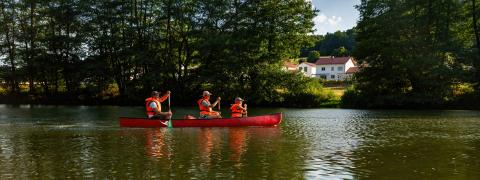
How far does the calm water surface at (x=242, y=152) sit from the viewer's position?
48.2ft

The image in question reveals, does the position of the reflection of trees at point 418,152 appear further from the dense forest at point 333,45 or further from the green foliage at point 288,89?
the dense forest at point 333,45

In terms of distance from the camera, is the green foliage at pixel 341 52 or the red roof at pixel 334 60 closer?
the red roof at pixel 334 60

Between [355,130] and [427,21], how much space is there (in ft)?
94.7

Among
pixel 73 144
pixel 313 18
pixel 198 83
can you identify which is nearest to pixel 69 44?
pixel 198 83

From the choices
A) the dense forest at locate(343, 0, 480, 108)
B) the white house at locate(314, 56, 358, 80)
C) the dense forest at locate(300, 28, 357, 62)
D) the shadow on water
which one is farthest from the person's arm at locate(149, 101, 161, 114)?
the dense forest at locate(300, 28, 357, 62)

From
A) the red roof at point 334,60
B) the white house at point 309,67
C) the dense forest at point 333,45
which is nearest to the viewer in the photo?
the red roof at point 334,60

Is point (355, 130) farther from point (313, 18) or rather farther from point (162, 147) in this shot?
point (313, 18)

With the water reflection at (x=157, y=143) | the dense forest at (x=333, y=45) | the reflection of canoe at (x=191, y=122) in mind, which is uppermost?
the dense forest at (x=333, y=45)

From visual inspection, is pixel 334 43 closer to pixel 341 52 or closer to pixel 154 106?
pixel 341 52

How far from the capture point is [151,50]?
61656 millimetres

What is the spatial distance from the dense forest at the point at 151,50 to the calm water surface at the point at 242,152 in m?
27.0

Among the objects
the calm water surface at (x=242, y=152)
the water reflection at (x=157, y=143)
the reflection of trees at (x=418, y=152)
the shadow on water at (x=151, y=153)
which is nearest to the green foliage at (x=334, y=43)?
the reflection of trees at (x=418, y=152)

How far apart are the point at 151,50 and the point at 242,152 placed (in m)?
44.6

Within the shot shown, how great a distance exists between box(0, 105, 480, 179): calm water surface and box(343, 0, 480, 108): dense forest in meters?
20.9
